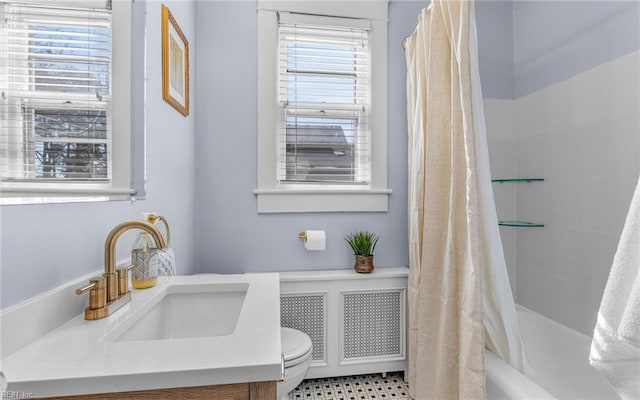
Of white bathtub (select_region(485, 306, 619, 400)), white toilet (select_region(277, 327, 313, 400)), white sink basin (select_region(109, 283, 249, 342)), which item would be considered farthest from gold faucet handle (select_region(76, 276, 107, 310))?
white bathtub (select_region(485, 306, 619, 400))

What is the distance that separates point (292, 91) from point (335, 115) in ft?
1.00

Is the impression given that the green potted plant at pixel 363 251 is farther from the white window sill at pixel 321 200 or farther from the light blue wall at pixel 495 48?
the light blue wall at pixel 495 48

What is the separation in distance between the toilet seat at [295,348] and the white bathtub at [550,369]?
0.71 metres

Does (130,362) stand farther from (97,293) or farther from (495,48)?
(495,48)

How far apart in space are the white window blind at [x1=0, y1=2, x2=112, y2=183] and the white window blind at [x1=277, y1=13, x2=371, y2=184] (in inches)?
44.5

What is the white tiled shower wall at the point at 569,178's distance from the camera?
145 cm

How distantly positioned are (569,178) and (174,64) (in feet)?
6.86

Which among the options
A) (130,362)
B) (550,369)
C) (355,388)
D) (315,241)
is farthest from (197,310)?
(550,369)

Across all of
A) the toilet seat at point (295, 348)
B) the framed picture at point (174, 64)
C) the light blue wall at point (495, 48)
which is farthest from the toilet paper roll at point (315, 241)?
the light blue wall at point (495, 48)

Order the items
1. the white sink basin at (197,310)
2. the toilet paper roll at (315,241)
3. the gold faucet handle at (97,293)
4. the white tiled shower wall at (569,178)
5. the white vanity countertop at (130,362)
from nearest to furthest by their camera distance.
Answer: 1. the white vanity countertop at (130,362)
2. the gold faucet handle at (97,293)
3. the white sink basin at (197,310)
4. the white tiled shower wall at (569,178)
5. the toilet paper roll at (315,241)

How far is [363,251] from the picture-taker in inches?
72.6

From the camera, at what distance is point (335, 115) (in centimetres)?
197

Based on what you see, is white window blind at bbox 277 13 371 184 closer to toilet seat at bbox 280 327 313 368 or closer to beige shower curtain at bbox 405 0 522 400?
beige shower curtain at bbox 405 0 522 400

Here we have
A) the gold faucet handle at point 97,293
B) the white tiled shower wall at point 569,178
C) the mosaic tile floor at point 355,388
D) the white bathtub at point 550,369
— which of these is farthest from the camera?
the mosaic tile floor at point 355,388
